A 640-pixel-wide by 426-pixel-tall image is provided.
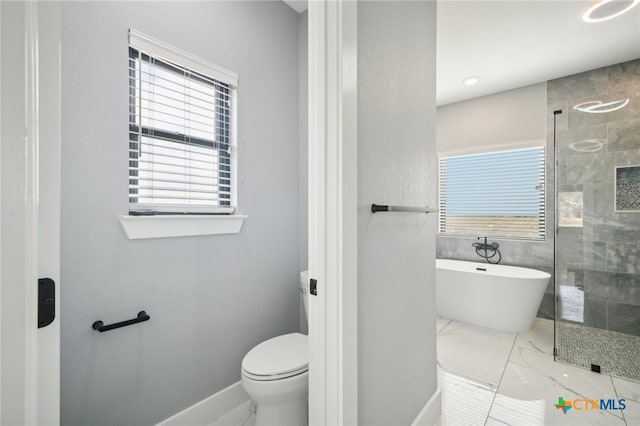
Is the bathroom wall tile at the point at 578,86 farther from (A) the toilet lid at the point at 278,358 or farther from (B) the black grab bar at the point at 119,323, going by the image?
(B) the black grab bar at the point at 119,323

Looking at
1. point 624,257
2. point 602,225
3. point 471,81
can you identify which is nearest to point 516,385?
point 624,257

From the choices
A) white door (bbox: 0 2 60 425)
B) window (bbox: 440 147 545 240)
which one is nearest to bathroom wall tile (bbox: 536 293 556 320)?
window (bbox: 440 147 545 240)

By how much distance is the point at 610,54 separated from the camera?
2438 millimetres

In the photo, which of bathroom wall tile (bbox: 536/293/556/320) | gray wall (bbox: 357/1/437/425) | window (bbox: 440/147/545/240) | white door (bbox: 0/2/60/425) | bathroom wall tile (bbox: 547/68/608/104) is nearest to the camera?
white door (bbox: 0/2/60/425)

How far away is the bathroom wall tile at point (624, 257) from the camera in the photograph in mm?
1964

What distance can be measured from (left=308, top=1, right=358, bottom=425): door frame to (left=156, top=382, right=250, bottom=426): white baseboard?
926 mm

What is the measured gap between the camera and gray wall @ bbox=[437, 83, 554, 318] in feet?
9.93

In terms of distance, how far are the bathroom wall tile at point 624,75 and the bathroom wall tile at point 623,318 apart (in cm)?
167

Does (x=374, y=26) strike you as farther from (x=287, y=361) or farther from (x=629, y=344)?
(x=629, y=344)

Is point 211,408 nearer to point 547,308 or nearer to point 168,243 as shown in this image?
point 168,243

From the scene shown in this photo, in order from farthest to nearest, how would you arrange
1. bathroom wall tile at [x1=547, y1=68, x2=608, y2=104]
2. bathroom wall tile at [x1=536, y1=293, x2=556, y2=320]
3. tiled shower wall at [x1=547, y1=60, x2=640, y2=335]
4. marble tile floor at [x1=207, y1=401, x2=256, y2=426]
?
bathroom wall tile at [x1=536, y1=293, x2=556, y2=320]
bathroom wall tile at [x1=547, y1=68, x2=608, y2=104]
tiled shower wall at [x1=547, y1=60, x2=640, y2=335]
marble tile floor at [x1=207, y1=401, x2=256, y2=426]

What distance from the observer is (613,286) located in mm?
2051

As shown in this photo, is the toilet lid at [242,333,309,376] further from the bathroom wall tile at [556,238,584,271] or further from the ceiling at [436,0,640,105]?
the ceiling at [436,0,640,105]

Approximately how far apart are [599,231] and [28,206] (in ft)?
9.88
